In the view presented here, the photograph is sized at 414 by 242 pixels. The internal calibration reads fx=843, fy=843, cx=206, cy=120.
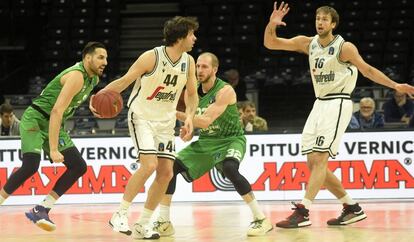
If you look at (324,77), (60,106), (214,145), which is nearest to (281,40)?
(324,77)

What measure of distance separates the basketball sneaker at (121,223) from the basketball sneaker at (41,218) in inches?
28.7

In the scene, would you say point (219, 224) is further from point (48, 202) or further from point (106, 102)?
point (106, 102)

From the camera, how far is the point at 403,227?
7.78 metres

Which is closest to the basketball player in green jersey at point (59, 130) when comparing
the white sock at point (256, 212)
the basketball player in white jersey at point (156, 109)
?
the basketball player in white jersey at point (156, 109)

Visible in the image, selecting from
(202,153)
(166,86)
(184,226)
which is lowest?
(184,226)

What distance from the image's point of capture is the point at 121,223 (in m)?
→ 6.90

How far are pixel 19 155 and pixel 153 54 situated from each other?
4.76 m

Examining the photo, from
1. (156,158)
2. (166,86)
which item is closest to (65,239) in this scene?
(156,158)

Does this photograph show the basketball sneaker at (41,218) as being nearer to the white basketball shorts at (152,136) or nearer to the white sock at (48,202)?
the white sock at (48,202)

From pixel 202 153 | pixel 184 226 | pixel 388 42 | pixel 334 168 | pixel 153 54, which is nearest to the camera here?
pixel 153 54

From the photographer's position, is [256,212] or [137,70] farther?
[256,212]

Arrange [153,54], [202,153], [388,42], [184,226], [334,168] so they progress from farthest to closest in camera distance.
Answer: [388,42] → [334,168] → [184,226] → [202,153] → [153,54]

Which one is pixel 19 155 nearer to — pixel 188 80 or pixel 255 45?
pixel 188 80

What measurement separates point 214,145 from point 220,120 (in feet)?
0.78
